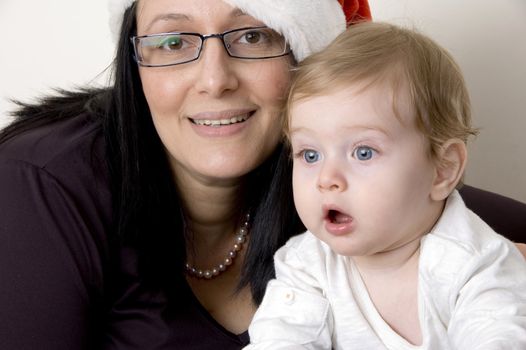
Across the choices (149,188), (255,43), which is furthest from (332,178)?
(149,188)

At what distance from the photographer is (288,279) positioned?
1700 mm

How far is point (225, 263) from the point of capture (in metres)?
2.10

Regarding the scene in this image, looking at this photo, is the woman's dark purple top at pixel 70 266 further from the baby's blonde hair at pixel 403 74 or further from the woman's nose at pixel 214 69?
the baby's blonde hair at pixel 403 74

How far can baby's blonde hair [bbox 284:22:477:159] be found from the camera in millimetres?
1516

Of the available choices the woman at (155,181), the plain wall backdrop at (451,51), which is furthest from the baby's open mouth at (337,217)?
the plain wall backdrop at (451,51)

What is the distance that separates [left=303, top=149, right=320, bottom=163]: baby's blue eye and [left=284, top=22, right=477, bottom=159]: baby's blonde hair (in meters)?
0.10

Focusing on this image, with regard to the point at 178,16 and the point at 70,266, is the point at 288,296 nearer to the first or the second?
the point at 70,266

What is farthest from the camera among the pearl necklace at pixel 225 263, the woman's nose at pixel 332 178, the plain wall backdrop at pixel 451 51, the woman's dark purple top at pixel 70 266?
the plain wall backdrop at pixel 451 51

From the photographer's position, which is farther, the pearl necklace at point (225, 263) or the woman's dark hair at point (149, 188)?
the pearl necklace at point (225, 263)

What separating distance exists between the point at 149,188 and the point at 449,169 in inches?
27.1

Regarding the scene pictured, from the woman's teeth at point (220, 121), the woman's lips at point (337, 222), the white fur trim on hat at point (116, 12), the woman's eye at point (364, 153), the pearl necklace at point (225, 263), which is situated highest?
the white fur trim on hat at point (116, 12)

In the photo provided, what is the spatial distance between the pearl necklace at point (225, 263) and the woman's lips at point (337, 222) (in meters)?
0.61

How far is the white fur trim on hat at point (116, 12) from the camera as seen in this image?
1.86 metres

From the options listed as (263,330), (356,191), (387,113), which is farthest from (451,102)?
(263,330)
